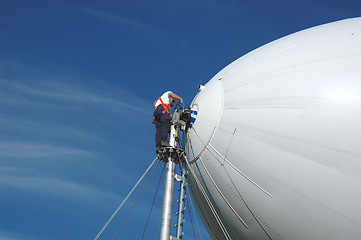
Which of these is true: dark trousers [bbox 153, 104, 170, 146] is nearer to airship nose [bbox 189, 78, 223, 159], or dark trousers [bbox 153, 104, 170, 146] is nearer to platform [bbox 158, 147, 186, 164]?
platform [bbox 158, 147, 186, 164]

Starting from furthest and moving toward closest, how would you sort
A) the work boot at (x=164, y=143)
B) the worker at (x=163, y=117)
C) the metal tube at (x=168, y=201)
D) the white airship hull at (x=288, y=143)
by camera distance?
the worker at (x=163, y=117)
the work boot at (x=164, y=143)
the metal tube at (x=168, y=201)
the white airship hull at (x=288, y=143)

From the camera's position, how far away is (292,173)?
8938 millimetres

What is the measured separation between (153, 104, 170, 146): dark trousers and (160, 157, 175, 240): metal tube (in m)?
0.66

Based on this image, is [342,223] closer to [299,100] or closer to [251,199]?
[251,199]

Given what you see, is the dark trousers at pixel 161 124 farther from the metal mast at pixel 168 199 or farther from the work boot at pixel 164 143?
the metal mast at pixel 168 199

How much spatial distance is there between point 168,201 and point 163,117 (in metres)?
2.23

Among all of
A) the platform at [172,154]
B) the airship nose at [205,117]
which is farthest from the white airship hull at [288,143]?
the platform at [172,154]

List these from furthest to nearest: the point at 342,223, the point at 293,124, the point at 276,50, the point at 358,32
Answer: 1. the point at 276,50
2. the point at 358,32
3. the point at 293,124
4. the point at 342,223

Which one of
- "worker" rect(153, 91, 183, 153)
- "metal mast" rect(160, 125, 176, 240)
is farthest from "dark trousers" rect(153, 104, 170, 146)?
"metal mast" rect(160, 125, 176, 240)

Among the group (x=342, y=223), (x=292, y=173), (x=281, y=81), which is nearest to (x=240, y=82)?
(x=281, y=81)

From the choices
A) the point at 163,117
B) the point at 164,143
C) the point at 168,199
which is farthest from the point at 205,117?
the point at 168,199

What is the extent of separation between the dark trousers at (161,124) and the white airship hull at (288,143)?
2.43ft

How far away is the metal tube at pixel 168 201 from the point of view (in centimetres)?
917

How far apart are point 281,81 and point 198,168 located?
9.79ft
